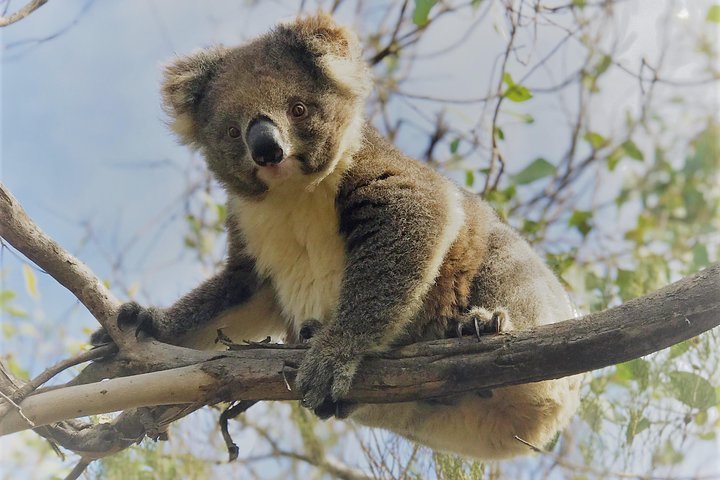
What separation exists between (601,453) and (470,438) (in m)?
0.77

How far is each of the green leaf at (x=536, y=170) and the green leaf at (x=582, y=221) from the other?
2.93 feet

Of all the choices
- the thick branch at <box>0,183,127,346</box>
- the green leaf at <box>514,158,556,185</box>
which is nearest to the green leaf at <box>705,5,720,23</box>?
the green leaf at <box>514,158,556,185</box>

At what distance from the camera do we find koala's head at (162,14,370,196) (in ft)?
10.3

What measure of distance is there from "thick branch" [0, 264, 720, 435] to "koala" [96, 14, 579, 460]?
0.14 metres

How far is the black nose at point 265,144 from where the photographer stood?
2.96m

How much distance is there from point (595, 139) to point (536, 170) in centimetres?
139

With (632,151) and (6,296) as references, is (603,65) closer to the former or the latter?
(632,151)

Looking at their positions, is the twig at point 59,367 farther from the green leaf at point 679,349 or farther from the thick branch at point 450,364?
the green leaf at point 679,349

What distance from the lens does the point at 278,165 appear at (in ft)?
10.2

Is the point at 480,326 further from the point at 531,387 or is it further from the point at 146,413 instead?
the point at 146,413

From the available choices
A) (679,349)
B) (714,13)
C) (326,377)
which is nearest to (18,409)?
(326,377)

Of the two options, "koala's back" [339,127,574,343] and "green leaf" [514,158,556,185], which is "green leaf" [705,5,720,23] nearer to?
"green leaf" [514,158,556,185]

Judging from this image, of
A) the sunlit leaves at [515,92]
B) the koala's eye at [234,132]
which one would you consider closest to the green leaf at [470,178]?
the sunlit leaves at [515,92]

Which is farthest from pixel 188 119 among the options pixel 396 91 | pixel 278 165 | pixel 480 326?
pixel 396 91
